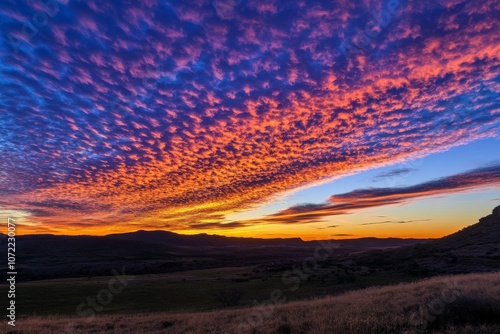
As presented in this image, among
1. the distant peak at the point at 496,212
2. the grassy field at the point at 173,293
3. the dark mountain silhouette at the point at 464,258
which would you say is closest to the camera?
the grassy field at the point at 173,293

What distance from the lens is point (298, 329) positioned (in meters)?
12.4

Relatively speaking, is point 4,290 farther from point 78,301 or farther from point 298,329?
point 298,329

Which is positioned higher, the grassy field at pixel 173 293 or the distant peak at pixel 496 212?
the distant peak at pixel 496 212

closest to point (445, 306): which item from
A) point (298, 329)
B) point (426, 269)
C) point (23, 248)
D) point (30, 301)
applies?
point (298, 329)

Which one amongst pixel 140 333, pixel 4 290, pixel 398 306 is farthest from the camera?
pixel 4 290

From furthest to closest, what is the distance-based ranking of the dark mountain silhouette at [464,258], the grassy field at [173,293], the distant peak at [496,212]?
the distant peak at [496,212]
the dark mountain silhouette at [464,258]
the grassy field at [173,293]

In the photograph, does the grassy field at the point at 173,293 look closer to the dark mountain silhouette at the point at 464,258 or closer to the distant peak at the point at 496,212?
the dark mountain silhouette at the point at 464,258

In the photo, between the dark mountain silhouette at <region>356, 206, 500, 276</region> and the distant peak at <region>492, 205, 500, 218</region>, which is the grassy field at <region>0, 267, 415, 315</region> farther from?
the distant peak at <region>492, 205, 500, 218</region>

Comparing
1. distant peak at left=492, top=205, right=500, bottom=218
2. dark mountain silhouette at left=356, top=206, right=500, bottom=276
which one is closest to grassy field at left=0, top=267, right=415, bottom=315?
dark mountain silhouette at left=356, top=206, right=500, bottom=276

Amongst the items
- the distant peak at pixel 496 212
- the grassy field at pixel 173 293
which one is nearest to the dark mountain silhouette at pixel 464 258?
the distant peak at pixel 496 212

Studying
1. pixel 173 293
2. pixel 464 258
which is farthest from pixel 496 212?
pixel 173 293

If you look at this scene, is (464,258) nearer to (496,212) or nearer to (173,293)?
(173,293)

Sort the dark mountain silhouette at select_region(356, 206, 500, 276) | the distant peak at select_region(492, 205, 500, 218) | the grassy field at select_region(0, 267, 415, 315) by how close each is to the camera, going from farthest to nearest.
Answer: the distant peak at select_region(492, 205, 500, 218), the dark mountain silhouette at select_region(356, 206, 500, 276), the grassy field at select_region(0, 267, 415, 315)

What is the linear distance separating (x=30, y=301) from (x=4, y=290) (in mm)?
12223
